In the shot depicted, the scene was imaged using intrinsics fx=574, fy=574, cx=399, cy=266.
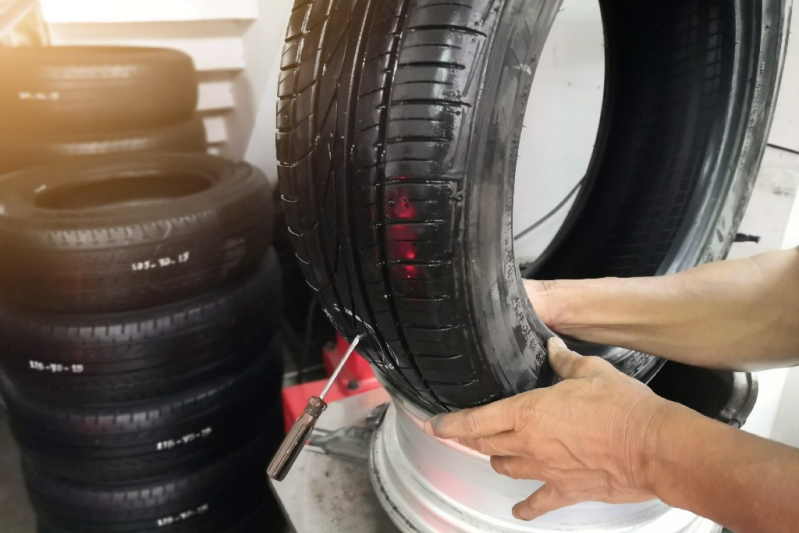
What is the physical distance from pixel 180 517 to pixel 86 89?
0.92m

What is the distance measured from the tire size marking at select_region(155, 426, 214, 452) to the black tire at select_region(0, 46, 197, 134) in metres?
0.75

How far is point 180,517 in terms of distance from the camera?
106cm

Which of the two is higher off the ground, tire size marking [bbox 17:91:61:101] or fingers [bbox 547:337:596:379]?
tire size marking [bbox 17:91:61:101]

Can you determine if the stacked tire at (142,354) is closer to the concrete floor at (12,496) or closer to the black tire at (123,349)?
the black tire at (123,349)

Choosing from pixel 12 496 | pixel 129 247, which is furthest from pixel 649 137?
pixel 12 496

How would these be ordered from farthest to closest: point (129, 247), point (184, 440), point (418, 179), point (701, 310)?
point (184, 440) → point (129, 247) → point (701, 310) → point (418, 179)

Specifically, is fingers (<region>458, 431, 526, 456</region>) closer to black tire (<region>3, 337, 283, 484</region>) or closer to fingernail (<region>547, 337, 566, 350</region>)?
fingernail (<region>547, 337, 566, 350</region>)

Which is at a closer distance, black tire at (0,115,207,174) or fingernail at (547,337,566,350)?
fingernail at (547,337,566,350)

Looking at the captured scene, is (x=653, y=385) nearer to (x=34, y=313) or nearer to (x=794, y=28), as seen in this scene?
(x=794, y=28)

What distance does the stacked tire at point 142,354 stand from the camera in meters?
0.93

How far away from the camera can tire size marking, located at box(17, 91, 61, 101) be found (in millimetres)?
1241

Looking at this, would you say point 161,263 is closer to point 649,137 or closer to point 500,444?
point 500,444

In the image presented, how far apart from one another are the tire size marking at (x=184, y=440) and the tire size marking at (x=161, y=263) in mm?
314

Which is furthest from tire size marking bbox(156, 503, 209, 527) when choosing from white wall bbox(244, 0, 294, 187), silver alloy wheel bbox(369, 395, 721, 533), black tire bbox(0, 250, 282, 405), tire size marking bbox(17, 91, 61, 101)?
white wall bbox(244, 0, 294, 187)
